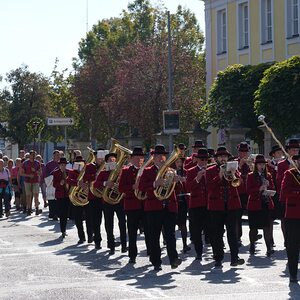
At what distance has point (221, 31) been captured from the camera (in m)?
49.8

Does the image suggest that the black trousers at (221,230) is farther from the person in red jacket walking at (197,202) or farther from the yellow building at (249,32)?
the yellow building at (249,32)

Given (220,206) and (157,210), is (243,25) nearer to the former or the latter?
(220,206)

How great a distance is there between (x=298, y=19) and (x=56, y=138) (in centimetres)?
2042

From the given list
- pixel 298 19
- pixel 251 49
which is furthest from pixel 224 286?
pixel 251 49

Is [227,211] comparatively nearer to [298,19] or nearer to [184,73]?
[298,19]

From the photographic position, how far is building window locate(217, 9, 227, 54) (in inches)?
1949

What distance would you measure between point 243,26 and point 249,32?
69cm

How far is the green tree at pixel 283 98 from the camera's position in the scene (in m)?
33.5

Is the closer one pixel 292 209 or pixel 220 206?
pixel 292 209

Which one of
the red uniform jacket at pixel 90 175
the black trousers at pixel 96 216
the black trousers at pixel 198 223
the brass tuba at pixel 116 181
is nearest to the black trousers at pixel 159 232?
the black trousers at pixel 198 223

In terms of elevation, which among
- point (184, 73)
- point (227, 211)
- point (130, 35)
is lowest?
point (227, 211)

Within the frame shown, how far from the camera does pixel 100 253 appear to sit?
60.7 feet

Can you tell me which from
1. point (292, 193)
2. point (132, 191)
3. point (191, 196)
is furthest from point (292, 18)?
point (292, 193)

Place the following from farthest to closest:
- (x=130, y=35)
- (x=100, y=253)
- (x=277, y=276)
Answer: (x=130, y=35) → (x=100, y=253) → (x=277, y=276)
